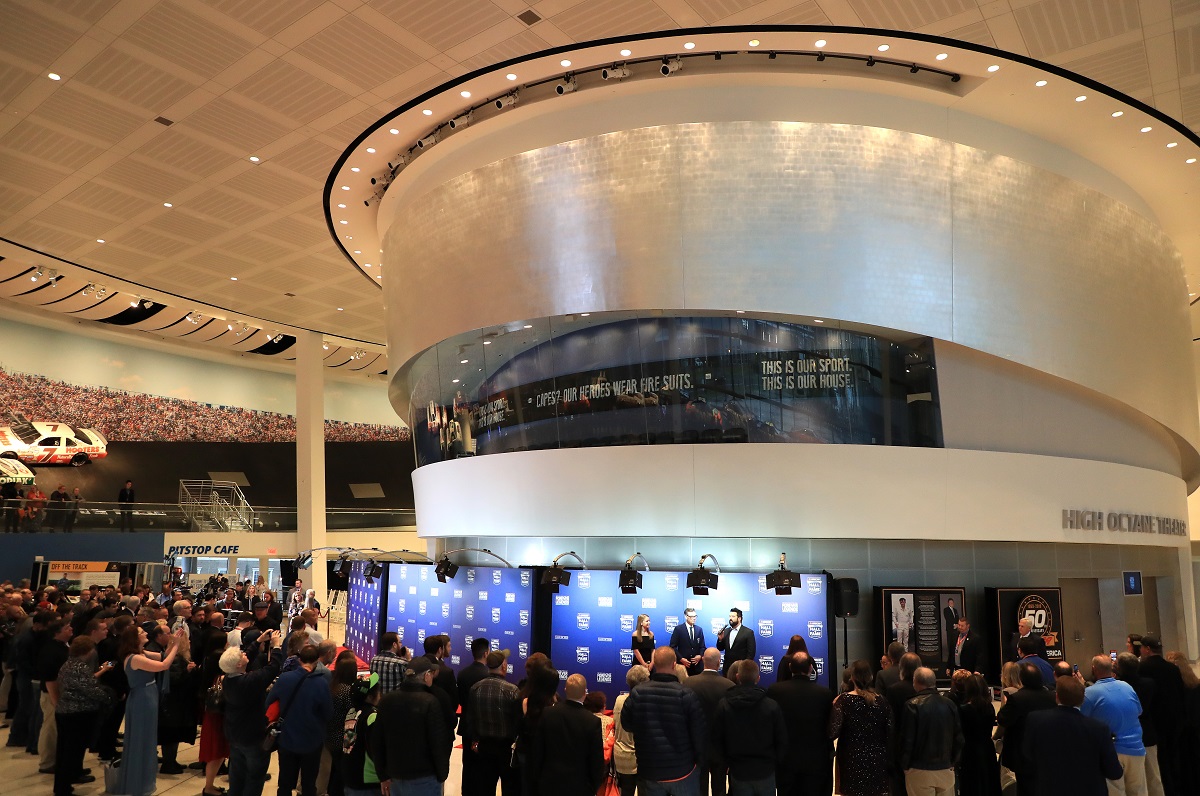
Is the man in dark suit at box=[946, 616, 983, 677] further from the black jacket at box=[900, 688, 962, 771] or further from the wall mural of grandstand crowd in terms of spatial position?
the black jacket at box=[900, 688, 962, 771]

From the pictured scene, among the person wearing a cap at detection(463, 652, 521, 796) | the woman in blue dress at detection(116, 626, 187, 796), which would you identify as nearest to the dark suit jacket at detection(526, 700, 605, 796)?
the person wearing a cap at detection(463, 652, 521, 796)

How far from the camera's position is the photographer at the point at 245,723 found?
22.4 ft

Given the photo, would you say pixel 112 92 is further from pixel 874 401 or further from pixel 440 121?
pixel 874 401

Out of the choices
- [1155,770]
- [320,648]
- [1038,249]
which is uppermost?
[1038,249]

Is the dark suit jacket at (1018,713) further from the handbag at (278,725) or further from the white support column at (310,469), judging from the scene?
the white support column at (310,469)

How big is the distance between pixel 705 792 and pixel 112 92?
1193 cm

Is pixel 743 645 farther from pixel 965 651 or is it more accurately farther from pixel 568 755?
pixel 568 755

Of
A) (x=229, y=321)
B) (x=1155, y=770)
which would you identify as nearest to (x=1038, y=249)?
(x=1155, y=770)

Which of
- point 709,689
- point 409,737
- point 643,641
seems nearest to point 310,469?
point 643,641

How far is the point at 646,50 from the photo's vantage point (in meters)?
11.4

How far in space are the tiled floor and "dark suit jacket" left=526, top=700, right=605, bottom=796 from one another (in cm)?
298

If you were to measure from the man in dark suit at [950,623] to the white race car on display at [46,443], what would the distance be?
28.1m

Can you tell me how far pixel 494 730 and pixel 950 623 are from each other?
25.8 ft

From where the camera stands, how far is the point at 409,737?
19.1 ft
